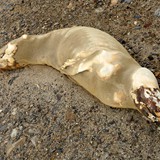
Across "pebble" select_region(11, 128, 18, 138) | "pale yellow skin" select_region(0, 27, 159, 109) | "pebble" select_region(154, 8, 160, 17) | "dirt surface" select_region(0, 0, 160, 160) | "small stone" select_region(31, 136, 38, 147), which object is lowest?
"pebble" select_region(11, 128, 18, 138)

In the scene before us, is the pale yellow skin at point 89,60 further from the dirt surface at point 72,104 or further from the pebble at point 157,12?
the pebble at point 157,12

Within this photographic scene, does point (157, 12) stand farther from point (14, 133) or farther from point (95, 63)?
point (14, 133)

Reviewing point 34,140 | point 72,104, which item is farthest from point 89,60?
point 34,140

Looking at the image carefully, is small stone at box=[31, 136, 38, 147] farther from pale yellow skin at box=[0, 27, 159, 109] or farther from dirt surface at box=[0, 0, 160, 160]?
pale yellow skin at box=[0, 27, 159, 109]

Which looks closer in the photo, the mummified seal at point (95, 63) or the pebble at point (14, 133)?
the mummified seal at point (95, 63)

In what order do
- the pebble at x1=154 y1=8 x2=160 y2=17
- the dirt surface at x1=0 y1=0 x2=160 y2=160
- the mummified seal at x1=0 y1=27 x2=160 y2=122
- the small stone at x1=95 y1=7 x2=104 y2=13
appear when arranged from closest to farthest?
the mummified seal at x1=0 y1=27 x2=160 y2=122 → the dirt surface at x1=0 y1=0 x2=160 y2=160 → the pebble at x1=154 y1=8 x2=160 y2=17 → the small stone at x1=95 y1=7 x2=104 y2=13

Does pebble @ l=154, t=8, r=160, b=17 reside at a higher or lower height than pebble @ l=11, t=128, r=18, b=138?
higher

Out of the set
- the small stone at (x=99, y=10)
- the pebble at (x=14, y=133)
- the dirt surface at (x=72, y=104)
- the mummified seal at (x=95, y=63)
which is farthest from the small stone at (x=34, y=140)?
the small stone at (x=99, y=10)

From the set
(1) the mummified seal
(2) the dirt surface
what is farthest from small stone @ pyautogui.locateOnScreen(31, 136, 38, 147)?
(1) the mummified seal
